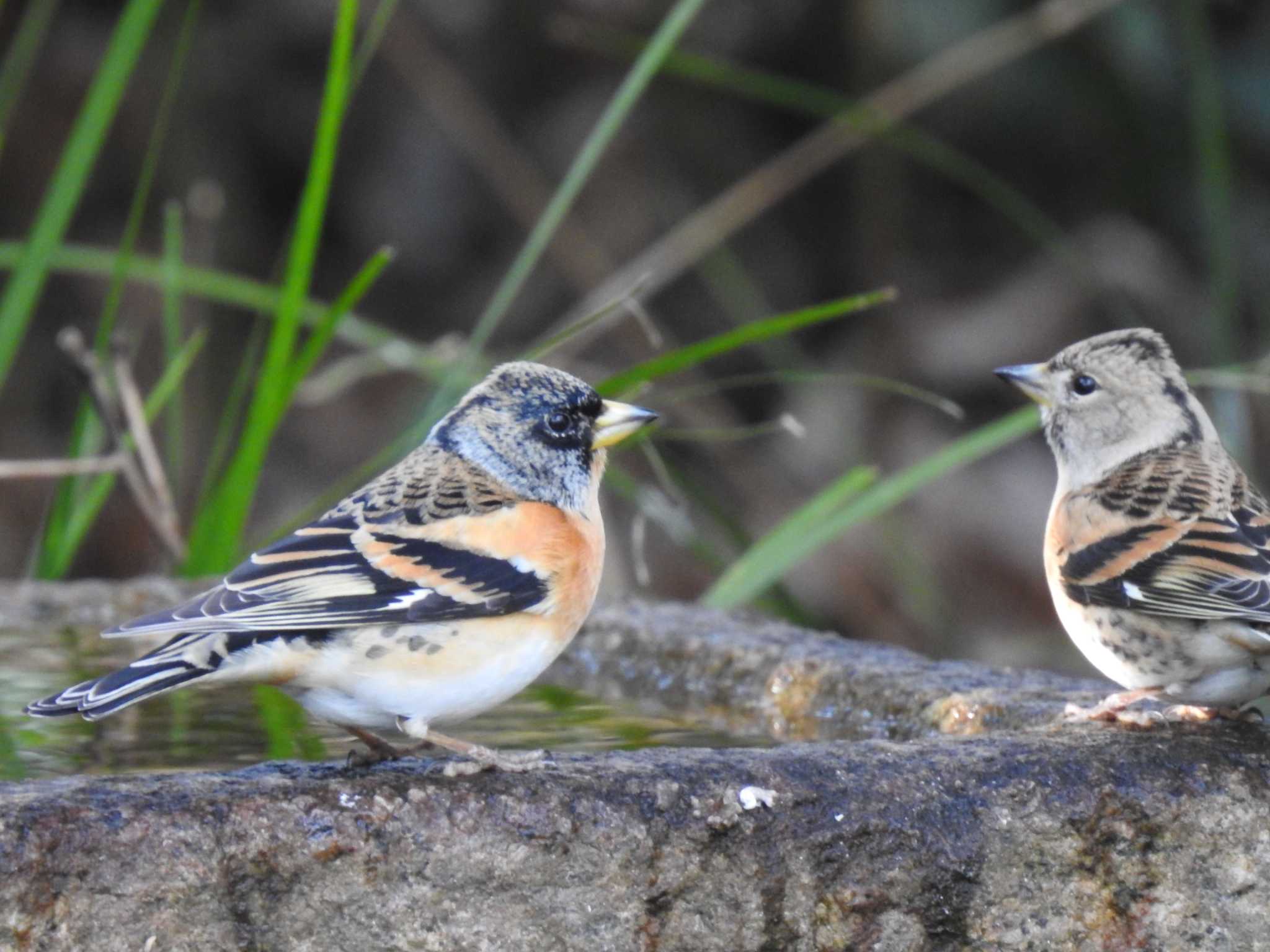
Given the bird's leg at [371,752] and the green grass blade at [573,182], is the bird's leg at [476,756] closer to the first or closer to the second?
the bird's leg at [371,752]

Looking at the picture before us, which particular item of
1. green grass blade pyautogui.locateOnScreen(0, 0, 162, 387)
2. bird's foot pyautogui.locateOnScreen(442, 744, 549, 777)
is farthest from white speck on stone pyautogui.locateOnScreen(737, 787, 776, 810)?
green grass blade pyautogui.locateOnScreen(0, 0, 162, 387)

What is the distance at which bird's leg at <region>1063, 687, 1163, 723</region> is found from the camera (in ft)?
8.66

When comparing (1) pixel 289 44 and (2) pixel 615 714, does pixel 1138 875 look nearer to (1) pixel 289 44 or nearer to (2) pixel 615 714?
(2) pixel 615 714

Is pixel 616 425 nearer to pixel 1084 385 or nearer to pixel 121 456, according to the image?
pixel 1084 385

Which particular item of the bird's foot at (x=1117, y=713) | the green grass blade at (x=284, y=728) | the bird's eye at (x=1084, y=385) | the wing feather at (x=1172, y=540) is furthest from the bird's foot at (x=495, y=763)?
the bird's eye at (x=1084, y=385)

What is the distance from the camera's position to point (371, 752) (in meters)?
2.43

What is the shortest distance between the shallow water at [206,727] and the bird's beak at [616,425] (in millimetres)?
505

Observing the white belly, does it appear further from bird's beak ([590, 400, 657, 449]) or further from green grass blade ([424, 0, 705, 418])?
green grass blade ([424, 0, 705, 418])

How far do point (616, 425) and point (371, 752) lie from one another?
0.75 m

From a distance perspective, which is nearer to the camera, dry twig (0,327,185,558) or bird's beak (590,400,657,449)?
bird's beak (590,400,657,449)

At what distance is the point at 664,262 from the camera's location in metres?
5.39

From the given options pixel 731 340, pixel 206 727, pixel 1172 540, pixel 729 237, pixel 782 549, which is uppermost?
pixel 729 237

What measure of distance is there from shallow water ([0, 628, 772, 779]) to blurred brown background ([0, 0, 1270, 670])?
2.83 m

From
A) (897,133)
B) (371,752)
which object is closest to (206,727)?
(371,752)
